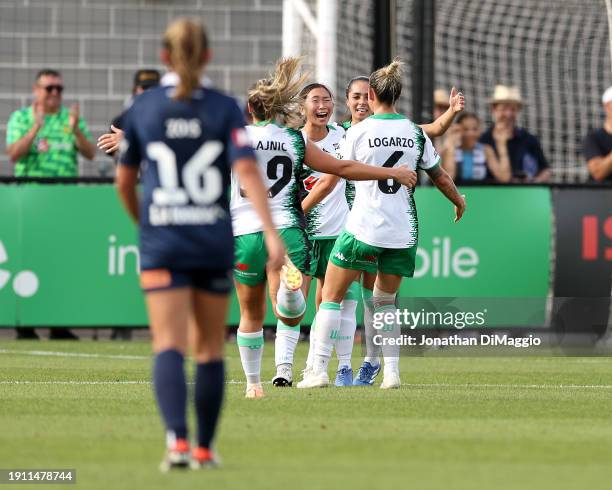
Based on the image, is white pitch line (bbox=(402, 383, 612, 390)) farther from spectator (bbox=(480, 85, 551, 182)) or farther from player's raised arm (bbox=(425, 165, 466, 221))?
spectator (bbox=(480, 85, 551, 182))

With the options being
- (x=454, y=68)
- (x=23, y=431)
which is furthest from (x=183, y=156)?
(x=454, y=68)

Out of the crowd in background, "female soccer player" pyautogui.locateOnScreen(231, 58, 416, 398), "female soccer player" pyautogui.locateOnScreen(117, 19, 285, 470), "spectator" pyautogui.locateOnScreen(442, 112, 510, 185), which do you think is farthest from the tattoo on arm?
"spectator" pyautogui.locateOnScreen(442, 112, 510, 185)

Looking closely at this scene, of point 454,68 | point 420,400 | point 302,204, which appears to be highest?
point 454,68

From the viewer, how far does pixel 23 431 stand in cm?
824

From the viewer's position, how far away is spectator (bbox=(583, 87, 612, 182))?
17.3m

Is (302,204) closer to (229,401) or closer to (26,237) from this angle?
(229,401)

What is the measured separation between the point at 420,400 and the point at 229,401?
125 cm

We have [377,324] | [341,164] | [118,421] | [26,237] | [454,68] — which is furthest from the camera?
[454,68]

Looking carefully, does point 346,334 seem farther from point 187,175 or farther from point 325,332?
point 187,175

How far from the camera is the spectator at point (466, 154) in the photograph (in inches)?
703

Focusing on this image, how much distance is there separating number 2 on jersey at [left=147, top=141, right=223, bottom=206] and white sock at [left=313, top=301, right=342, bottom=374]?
15.1 feet

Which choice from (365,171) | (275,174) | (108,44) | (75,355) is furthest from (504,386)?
(108,44)

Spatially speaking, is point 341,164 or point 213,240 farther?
point 341,164

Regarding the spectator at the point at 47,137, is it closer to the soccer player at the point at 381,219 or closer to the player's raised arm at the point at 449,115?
the player's raised arm at the point at 449,115
